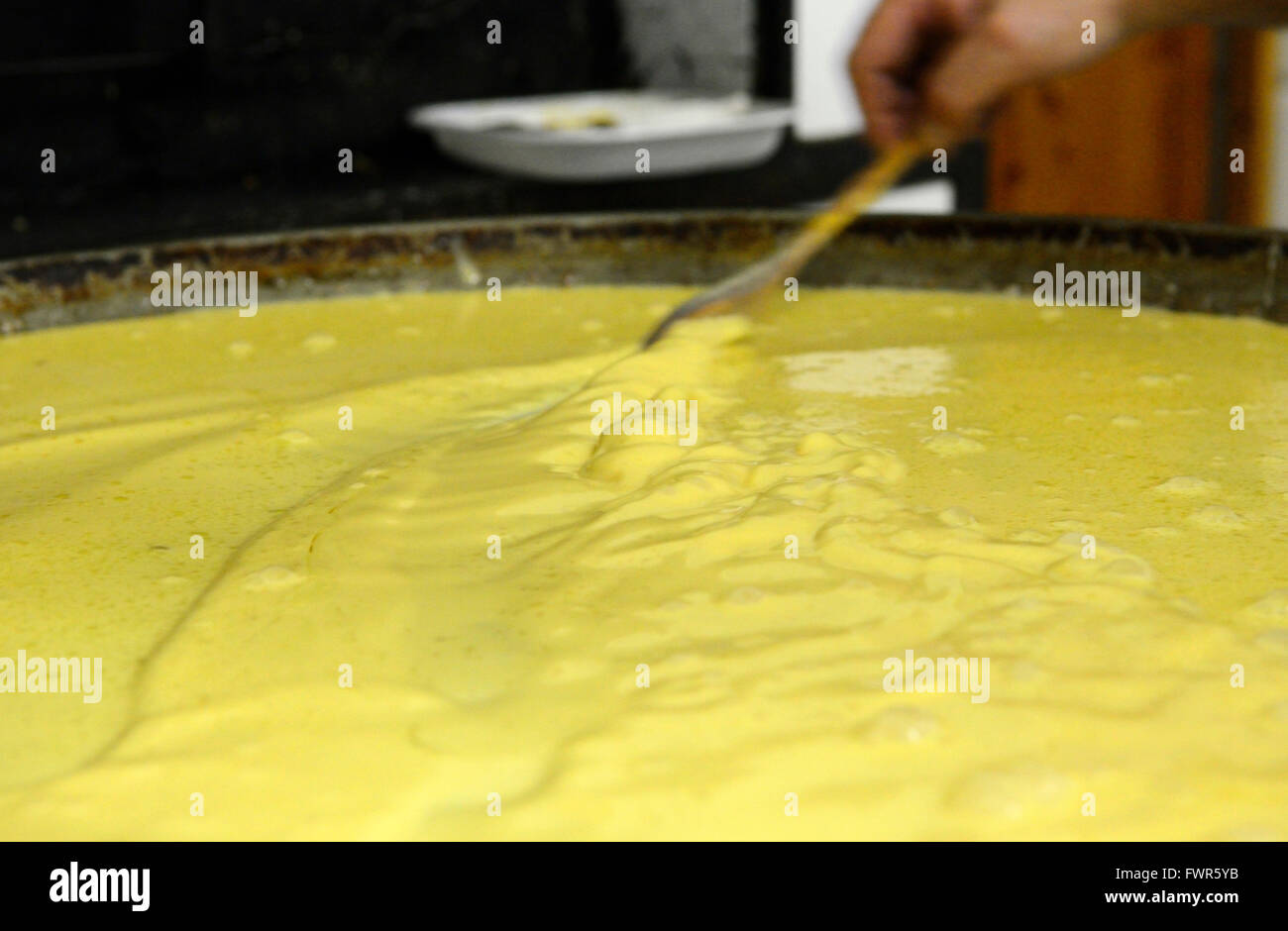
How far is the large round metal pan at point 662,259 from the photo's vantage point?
157 cm

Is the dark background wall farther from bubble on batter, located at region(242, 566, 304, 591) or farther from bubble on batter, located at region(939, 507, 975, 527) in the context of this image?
bubble on batter, located at region(939, 507, 975, 527)

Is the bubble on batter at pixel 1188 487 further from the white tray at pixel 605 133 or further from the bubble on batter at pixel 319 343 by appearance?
the white tray at pixel 605 133

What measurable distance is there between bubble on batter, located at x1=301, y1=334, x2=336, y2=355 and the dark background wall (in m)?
1.08

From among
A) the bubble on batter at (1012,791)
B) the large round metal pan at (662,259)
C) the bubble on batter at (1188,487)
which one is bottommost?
the bubble on batter at (1012,791)

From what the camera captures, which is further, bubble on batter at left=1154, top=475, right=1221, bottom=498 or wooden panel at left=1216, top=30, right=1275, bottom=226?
wooden panel at left=1216, top=30, right=1275, bottom=226

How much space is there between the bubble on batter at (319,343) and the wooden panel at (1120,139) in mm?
3153

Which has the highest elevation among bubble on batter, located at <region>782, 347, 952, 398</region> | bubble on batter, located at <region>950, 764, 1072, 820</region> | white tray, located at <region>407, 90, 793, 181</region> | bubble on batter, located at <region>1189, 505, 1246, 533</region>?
white tray, located at <region>407, 90, 793, 181</region>

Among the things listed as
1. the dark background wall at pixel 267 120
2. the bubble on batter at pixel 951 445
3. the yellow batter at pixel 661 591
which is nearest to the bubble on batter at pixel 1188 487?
the yellow batter at pixel 661 591

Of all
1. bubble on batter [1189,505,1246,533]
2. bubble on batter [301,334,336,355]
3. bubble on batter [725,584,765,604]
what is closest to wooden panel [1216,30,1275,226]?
bubble on batter [301,334,336,355]


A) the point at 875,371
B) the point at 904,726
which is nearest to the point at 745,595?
the point at 904,726

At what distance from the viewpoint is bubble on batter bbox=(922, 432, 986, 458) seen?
44.6 inches

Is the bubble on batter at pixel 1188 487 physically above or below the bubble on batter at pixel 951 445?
below

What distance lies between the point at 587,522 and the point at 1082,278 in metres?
0.87
